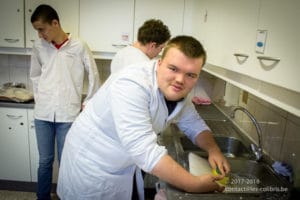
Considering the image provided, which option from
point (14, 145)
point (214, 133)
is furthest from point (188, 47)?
point (14, 145)

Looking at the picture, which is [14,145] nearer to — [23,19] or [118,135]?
[23,19]

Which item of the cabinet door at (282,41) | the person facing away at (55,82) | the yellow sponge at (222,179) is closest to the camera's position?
the cabinet door at (282,41)

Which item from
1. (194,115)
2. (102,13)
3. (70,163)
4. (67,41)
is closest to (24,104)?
(67,41)

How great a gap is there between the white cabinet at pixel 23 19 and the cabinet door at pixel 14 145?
1.82 feet

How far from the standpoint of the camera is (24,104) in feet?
7.16

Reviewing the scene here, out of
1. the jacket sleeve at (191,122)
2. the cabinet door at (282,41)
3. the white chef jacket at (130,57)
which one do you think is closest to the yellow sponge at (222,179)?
the jacket sleeve at (191,122)

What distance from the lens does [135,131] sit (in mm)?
851

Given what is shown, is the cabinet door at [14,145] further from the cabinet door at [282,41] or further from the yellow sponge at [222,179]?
the cabinet door at [282,41]

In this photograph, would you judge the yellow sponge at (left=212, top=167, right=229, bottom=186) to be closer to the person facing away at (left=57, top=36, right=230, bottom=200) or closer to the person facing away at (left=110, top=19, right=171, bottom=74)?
the person facing away at (left=57, top=36, right=230, bottom=200)

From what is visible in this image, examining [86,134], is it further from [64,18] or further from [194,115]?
[64,18]

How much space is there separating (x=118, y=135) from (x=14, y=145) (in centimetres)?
171

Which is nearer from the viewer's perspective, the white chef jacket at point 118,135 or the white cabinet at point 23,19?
the white chef jacket at point 118,135

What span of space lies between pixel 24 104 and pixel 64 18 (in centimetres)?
75

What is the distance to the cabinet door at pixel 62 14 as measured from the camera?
7.05 ft
